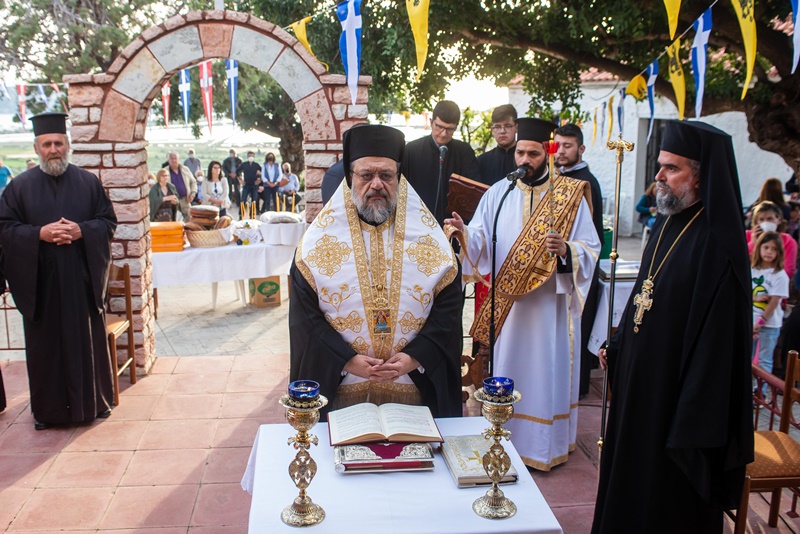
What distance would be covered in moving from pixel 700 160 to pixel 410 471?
1767 millimetres

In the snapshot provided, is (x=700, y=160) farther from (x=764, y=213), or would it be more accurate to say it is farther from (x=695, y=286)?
(x=764, y=213)

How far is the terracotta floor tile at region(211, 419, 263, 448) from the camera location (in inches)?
210

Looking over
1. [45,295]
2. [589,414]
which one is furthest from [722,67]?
[45,295]

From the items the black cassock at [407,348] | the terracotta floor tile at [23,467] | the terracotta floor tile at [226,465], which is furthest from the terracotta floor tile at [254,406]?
the black cassock at [407,348]

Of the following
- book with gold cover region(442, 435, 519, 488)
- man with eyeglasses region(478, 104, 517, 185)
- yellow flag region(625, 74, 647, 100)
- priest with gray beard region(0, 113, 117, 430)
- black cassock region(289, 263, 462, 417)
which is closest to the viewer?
book with gold cover region(442, 435, 519, 488)

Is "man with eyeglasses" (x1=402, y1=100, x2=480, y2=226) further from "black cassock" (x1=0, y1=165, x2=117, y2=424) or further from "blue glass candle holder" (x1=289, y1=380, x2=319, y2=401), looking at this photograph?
"blue glass candle holder" (x1=289, y1=380, x2=319, y2=401)

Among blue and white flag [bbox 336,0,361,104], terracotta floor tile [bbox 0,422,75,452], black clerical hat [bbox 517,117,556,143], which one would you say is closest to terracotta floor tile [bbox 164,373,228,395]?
terracotta floor tile [bbox 0,422,75,452]

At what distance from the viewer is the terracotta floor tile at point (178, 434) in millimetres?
5289

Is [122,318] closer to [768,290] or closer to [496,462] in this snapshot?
[496,462]

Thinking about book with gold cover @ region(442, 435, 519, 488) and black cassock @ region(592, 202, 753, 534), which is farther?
black cassock @ region(592, 202, 753, 534)

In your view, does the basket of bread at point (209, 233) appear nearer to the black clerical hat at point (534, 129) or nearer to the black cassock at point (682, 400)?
the black clerical hat at point (534, 129)

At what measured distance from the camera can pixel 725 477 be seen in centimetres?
328

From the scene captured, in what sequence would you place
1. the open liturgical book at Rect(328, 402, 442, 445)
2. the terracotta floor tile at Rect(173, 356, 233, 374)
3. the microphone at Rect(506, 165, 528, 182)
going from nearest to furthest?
the open liturgical book at Rect(328, 402, 442, 445), the microphone at Rect(506, 165, 528, 182), the terracotta floor tile at Rect(173, 356, 233, 374)

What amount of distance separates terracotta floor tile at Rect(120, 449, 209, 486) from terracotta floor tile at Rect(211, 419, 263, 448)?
0.18 meters
